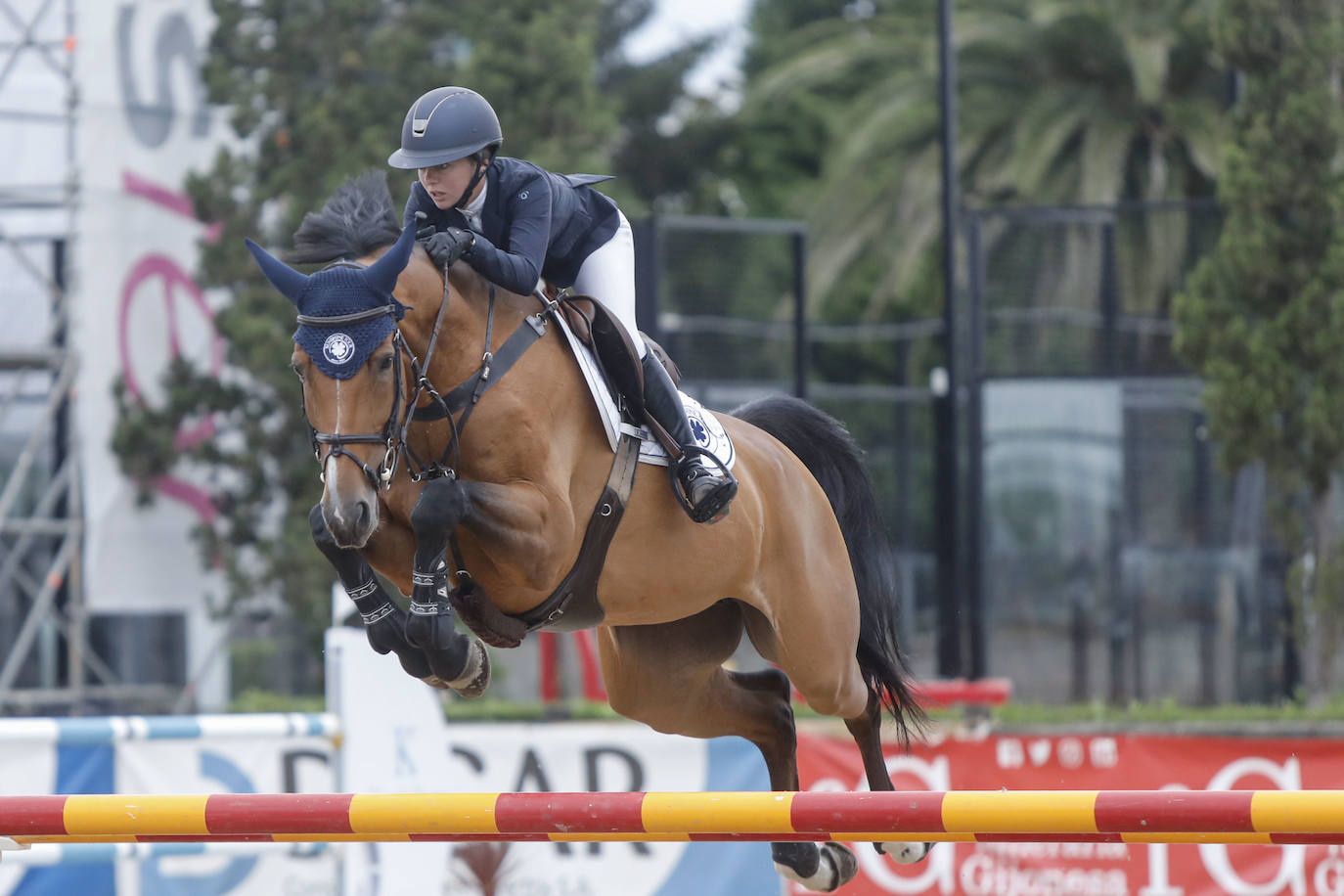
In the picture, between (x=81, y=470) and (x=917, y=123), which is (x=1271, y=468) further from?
(x=81, y=470)

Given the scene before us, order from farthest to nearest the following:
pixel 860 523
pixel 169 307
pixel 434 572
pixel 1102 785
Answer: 1. pixel 169 307
2. pixel 1102 785
3. pixel 860 523
4. pixel 434 572

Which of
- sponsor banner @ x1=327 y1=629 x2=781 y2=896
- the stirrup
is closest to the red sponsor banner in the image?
sponsor banner @ x1=327 y1=629 x2=781 y2=896

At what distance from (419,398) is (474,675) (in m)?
0.78

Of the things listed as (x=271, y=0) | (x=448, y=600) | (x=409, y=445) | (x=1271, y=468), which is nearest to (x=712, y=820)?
(x=448, y=600)

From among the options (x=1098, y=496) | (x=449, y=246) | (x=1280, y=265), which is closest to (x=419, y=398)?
(x=449, y=246)

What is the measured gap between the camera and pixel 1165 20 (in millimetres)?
15867

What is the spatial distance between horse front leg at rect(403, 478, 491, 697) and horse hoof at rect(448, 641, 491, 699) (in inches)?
4.4

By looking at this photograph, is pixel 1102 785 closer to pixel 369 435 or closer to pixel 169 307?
pixel 369 435

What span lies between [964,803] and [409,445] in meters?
1.73

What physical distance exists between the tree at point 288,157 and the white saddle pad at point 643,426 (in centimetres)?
824

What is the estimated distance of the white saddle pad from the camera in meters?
4.97

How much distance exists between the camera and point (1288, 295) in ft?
35.0

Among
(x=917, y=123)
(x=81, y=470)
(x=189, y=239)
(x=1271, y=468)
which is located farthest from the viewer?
(x=917, y=123)

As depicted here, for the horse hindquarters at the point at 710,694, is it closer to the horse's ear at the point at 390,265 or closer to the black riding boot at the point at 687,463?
the black riding boot at the point at 687,463
